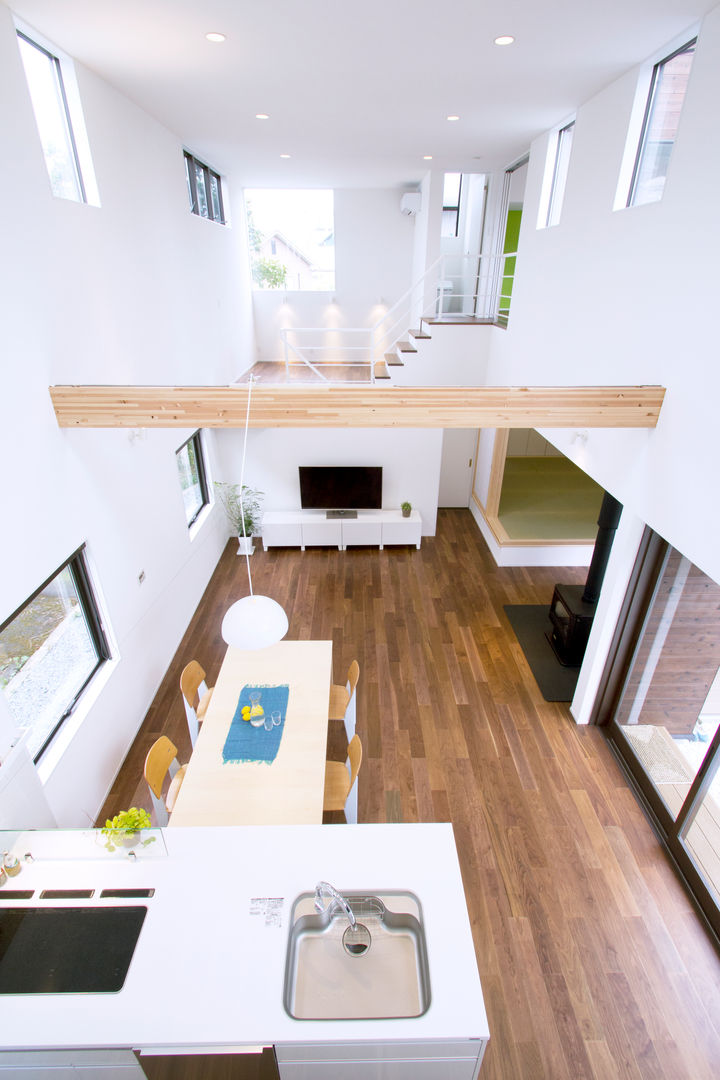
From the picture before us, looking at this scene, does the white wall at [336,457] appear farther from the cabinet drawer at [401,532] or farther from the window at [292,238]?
the window at [292,238]

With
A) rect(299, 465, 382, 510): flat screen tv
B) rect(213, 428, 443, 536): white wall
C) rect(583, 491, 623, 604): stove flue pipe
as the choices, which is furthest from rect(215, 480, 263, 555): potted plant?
rect(583, 491, 623, 604): stove flue pipe

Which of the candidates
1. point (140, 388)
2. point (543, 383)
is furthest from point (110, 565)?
point (543, 383)

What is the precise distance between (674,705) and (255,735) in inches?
123

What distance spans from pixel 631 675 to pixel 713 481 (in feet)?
7.38

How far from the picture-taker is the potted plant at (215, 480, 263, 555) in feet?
24.9

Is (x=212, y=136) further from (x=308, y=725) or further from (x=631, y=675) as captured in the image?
(x=631, y=675)

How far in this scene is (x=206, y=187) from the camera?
712 centimetres

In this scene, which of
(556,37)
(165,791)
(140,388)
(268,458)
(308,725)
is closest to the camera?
(556,37)

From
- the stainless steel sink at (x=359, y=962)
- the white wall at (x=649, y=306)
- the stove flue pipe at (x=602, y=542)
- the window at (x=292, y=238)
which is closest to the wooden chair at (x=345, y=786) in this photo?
the stainless steel sink at (x=359, y=962)

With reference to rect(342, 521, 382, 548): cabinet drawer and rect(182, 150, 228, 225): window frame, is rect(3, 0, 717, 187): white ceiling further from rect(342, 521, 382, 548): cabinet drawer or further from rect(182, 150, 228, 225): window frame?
rect(342, 521, 382, 548): cabinet drawer

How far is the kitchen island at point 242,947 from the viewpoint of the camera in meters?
1.88

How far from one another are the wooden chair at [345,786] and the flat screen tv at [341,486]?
4.53 meters

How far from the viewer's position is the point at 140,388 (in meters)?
3.42

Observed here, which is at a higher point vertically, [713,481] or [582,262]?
[582,262]
